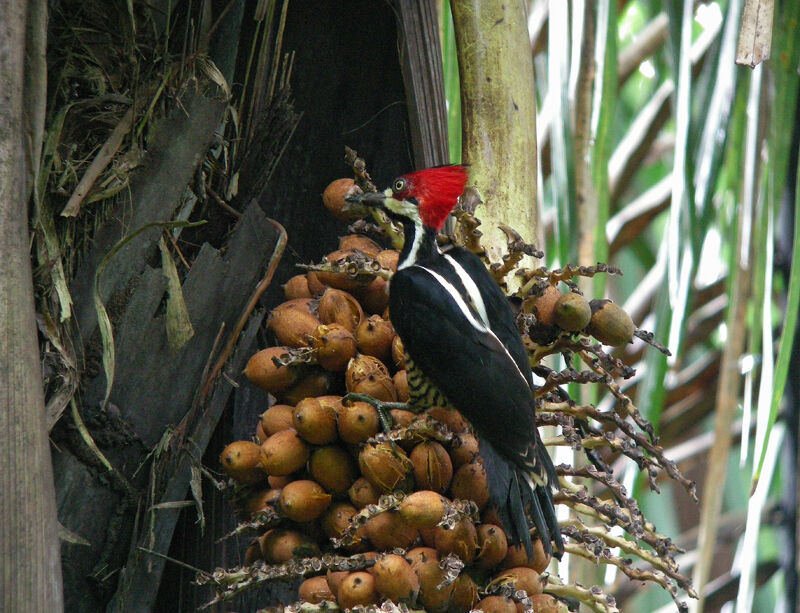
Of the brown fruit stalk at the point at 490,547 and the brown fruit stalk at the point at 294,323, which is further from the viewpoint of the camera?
the brown fruit stalk at the point at 294,323

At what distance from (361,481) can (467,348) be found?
0.40 meters

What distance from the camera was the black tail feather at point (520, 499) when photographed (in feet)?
3.67

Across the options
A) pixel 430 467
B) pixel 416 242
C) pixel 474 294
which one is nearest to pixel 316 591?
pixel 430 467

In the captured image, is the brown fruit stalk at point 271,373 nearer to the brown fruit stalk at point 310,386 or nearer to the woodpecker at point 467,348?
the brown fruit stalk at point 310,386

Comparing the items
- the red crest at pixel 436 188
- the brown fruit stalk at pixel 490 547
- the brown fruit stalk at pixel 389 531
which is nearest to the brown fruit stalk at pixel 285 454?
the brown fruit stalk at pixel 389 531

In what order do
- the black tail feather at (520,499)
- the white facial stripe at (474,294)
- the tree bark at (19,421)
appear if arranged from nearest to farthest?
the tree bark at (19,421), the black tail feather at (520,499), the white facial stripe at (474,294)

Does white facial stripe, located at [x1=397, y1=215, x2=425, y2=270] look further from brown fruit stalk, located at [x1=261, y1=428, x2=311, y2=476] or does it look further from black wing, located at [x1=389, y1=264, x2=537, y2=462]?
brown fruit stalk, located at [x1=261, y1=428, x2=311, y2=476]

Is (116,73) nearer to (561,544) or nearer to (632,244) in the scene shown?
(561,544)

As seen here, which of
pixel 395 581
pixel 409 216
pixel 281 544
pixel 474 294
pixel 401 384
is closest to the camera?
pixel 395 581

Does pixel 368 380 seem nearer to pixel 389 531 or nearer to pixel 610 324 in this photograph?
pixel 389 531

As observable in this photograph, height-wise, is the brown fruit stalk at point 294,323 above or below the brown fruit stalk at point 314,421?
above

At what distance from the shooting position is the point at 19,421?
86 cm

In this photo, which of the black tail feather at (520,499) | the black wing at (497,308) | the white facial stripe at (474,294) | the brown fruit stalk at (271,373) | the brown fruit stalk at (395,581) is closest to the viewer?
the brown fruit stalk at (395,581)

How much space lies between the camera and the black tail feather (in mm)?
1118
